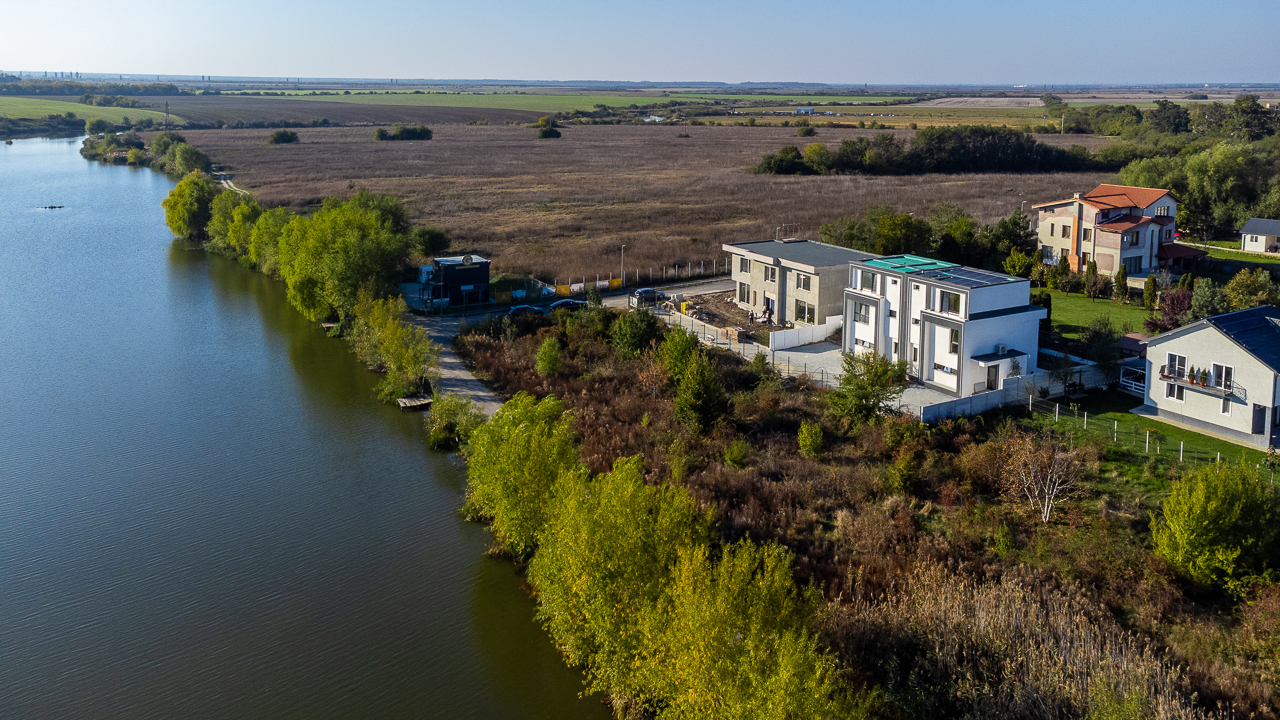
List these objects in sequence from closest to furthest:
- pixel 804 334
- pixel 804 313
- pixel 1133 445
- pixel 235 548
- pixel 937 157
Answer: pixel 235 548
pixel 1133 445
pixel 804 334
pixel 804 313
pixel 937 157

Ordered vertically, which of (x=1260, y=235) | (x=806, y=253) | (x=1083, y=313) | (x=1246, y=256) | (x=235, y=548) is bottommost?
(x=235, y=548)

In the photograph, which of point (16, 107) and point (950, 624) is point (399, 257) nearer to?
point (950, 624)

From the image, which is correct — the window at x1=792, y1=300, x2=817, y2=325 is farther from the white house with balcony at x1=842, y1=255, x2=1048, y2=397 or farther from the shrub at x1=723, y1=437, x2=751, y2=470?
the shrub at x1=723, y1=437, x2=751, y2=470

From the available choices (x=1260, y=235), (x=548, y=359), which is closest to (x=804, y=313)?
(x=548, y=359)

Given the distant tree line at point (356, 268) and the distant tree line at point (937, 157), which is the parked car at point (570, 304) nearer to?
the distant tree line at point (356, 268)

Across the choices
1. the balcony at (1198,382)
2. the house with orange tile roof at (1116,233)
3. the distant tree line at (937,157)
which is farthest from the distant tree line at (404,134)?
the balcony at (1198,382)

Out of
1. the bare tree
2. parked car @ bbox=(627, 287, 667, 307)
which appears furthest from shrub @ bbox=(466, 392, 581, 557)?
parked car @ bbox=(627, 287, 667, 307)

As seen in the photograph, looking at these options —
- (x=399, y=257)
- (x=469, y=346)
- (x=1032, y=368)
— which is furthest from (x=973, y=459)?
(x=399, y=257)

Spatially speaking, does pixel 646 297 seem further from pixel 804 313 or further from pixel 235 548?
pixel 235 548
